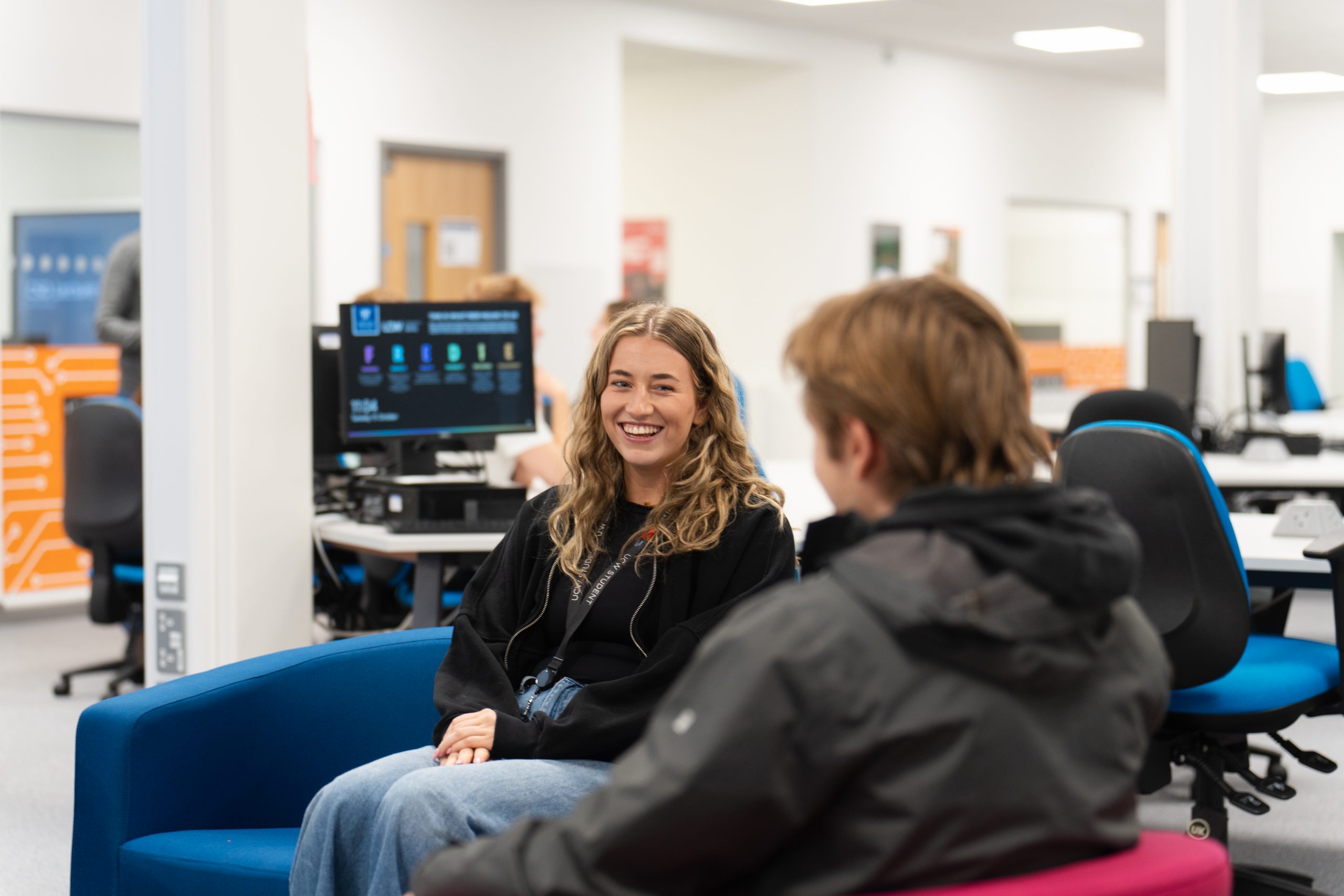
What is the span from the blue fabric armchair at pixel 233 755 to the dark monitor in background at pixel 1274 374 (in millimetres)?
5059

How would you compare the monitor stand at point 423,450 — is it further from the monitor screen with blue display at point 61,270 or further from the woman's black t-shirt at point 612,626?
the monitor screen with blue display at point 61,270

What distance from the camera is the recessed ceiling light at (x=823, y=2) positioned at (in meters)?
8.45

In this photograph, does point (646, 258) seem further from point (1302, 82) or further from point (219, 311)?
point (219, 311)

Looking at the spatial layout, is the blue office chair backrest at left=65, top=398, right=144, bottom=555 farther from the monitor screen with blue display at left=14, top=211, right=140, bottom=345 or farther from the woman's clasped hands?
the woman's clasped hands

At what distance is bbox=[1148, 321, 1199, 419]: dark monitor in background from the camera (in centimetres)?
547

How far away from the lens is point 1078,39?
9.86 meters

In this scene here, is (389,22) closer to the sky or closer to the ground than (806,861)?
closer to the sky

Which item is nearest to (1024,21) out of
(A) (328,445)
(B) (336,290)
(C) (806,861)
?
(B) (336,290)

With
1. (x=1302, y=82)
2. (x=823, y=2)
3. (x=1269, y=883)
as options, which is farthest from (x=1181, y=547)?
(x=1302, y=82)

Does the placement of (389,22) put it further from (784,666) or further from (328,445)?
(784,666)

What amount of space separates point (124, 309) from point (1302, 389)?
718cm

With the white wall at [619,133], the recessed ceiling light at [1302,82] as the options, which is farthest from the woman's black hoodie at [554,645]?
the recessed ceiling light at [1302,82]

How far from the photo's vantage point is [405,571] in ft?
14.4

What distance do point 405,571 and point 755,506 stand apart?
2.42m
